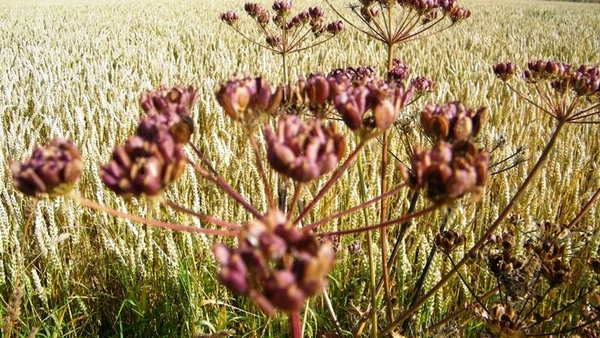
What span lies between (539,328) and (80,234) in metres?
1.96

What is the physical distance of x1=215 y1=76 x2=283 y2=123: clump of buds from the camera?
3.50 ft

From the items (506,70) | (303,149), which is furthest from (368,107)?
(506,70)

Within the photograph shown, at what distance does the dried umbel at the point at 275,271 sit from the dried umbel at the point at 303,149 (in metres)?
0.18

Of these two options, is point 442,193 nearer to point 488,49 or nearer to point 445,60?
point 445,60

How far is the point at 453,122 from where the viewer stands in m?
1.19

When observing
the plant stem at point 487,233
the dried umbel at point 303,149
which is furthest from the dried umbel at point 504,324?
the dried umbel at point 303,149

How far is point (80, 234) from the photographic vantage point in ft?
7.33

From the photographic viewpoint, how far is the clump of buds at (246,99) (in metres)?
1.07

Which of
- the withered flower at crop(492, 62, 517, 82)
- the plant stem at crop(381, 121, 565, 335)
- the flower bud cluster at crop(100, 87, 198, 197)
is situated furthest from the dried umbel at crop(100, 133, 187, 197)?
the withered flower at crop(492, 62, 517, 82)

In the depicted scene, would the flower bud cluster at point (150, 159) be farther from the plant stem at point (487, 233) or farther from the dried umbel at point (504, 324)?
the dried umbel at point (504, 324)

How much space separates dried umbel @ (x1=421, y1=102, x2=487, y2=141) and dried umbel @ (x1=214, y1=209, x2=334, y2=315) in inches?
24.3

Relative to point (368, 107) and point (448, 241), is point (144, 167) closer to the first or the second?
point (368, 107)

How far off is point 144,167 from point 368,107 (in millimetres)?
548

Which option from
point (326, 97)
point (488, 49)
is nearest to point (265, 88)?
point (326, 97)
